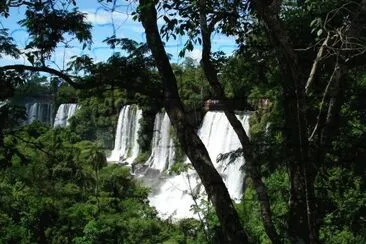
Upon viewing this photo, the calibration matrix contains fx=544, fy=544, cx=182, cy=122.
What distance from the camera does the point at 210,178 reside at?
3184 mm

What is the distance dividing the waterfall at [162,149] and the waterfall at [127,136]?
8.95ft

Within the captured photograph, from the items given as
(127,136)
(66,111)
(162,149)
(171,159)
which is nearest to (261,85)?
(171,159)

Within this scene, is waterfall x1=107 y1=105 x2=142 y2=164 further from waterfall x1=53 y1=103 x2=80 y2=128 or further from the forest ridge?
the forest ridge

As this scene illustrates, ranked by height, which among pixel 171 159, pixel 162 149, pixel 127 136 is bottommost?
pixel 171 159

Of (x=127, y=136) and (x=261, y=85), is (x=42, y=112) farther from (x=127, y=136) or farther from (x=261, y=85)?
(x=261, y=85)

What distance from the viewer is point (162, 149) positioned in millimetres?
31562

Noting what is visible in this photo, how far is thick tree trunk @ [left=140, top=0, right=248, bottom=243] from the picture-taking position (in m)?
3.10

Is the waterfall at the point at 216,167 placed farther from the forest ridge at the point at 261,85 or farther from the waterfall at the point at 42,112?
the waterfall at the point at 42,112

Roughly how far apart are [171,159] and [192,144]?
2671cm

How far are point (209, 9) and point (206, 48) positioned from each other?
0.45 meters

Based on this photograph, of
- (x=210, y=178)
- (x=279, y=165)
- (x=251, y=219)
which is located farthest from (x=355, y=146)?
(x=251, y=219)

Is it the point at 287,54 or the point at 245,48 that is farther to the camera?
the point at 245,48

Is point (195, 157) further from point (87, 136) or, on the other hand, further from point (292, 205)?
point (87, 136)

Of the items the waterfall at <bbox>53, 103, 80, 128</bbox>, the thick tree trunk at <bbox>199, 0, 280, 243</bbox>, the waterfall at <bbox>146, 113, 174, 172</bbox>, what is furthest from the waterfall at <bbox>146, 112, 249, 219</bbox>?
the thick tree trunk at <bbox>199, 0, 280, 243</bbox>
